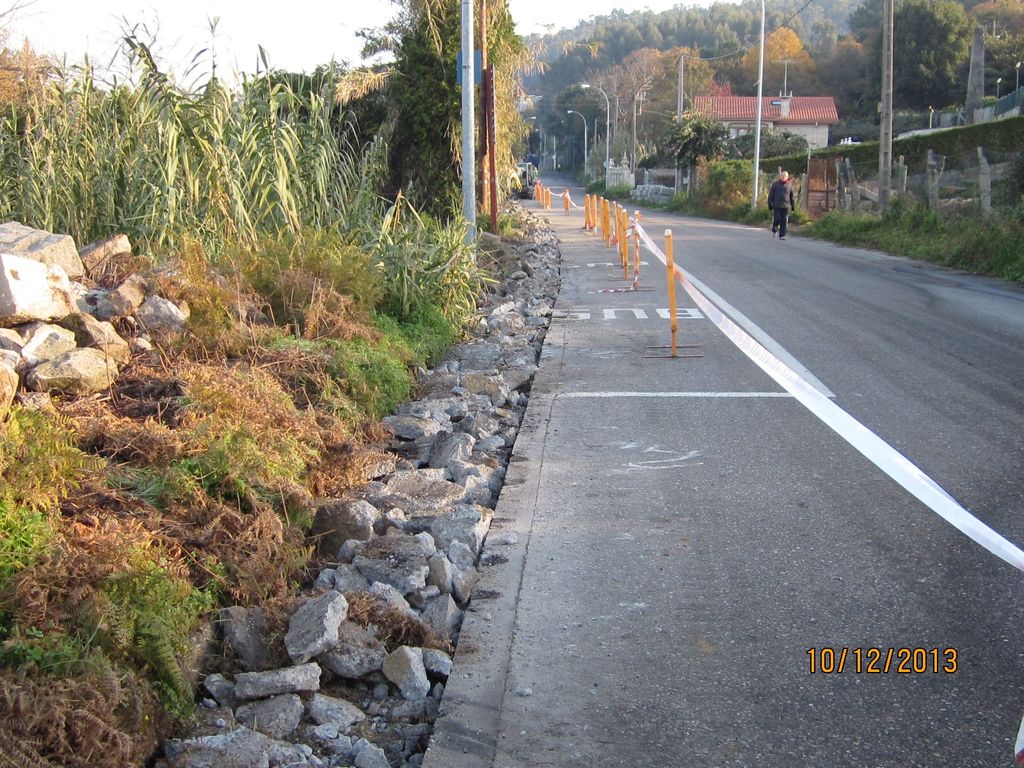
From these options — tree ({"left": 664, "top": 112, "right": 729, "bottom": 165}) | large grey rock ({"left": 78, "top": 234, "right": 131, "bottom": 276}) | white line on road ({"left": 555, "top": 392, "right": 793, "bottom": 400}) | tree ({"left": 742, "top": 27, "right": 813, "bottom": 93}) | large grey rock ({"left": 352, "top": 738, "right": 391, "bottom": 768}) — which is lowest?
large grey rock ({"left": 352, "top": 738, "right": 391, "bottom": 768})

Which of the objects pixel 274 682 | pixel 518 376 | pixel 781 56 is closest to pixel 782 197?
pixel 518 376

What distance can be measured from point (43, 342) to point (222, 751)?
3561mm

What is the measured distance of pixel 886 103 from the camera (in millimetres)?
27250

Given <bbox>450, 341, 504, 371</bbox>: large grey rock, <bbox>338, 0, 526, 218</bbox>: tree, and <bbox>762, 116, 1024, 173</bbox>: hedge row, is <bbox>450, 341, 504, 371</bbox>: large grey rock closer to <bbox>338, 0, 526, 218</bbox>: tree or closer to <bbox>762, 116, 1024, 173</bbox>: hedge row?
<bbox>338, 0, 526, 218</bbox>: tree

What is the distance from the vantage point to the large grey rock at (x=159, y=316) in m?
7.19

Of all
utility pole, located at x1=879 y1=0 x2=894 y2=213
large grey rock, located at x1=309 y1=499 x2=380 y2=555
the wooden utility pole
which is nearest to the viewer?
large grey rock, located at x1=309 y1=499 x2=380 y2=555

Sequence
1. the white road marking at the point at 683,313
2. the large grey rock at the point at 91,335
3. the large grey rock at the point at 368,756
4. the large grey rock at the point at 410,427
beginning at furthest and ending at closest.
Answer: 1. the white road marking at the point at 683,313
2. the large grey rock at the point at 410,427
3. the large grey rock at the point at 91,335
4. the large grey rock at the point at 368,756

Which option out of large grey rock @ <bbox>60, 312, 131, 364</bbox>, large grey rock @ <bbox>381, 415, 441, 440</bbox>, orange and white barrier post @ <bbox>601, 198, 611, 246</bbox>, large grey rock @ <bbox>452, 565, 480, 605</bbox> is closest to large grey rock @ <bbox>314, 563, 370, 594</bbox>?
large grey rock @ <bbox>452, 565, 480, 605</bbox>

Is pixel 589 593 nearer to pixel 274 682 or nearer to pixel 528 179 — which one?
pixel 274 682

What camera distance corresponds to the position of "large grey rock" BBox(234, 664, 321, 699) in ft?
12.7

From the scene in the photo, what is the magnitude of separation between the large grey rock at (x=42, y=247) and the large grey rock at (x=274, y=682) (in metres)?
4.06

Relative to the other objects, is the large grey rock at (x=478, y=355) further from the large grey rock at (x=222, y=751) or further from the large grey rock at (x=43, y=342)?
the large grey rock at (x=222, y=751)

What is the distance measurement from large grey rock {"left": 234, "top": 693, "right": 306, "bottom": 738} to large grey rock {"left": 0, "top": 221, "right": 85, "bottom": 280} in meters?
4.18

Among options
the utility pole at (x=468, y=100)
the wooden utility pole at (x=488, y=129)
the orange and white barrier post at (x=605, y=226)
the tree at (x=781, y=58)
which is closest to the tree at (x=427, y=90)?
→ the wooden utility pole at (x=488, y=129)
